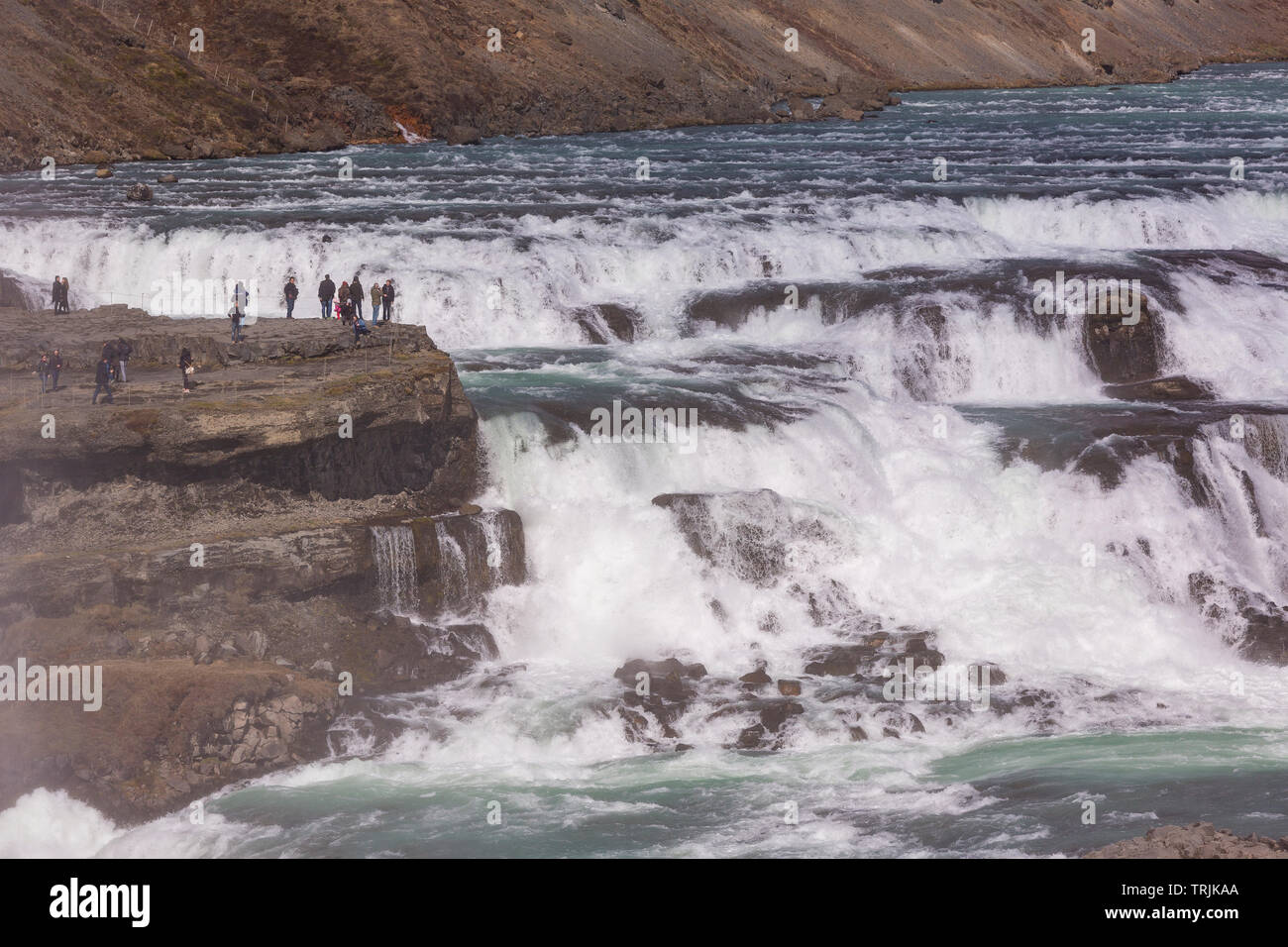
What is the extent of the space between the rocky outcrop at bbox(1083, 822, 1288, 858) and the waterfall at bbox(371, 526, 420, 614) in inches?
535

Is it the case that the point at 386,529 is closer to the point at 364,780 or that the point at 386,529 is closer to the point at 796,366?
the point at 364,780

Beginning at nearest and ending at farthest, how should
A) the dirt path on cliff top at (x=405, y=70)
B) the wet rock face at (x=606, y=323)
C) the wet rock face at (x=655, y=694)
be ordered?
the wet rock face at (x=655, y=694)
the wet rock face at (x=606, y=323)
the dirt path on cliff top at (x=405, y=70)

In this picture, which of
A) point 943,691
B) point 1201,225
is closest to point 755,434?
point 943,691

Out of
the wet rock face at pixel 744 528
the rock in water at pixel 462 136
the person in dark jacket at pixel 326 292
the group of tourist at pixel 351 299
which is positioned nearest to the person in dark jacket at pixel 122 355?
the group of tourist at pixel 351 299

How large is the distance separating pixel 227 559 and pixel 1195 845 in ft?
53.5

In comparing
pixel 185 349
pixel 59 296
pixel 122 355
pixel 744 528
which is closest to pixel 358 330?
Result: pixel 185 349

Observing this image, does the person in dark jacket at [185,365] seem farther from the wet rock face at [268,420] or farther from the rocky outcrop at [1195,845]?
the rocky outcrop at [1195,845]

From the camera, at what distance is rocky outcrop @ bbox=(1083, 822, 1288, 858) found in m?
18.2

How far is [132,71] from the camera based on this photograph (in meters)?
74.6

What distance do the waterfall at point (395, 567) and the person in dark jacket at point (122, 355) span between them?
21.1 ft

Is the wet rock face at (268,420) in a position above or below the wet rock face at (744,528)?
above

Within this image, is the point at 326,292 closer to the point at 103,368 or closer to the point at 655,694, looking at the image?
the point at 103,368

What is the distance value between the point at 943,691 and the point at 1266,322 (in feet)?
65.9

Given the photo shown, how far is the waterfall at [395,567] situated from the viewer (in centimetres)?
2769
